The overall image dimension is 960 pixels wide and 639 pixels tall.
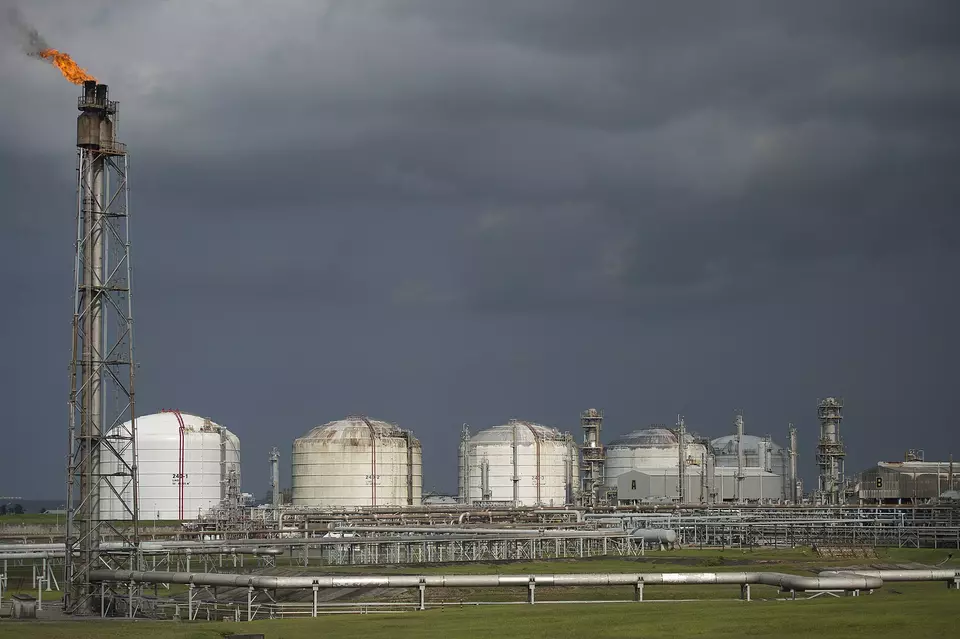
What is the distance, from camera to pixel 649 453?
429 ft

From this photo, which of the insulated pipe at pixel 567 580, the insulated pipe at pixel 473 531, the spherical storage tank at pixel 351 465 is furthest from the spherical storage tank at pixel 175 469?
the insulated pipe at pixel 567 580

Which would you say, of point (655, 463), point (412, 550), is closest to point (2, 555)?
point (412, 550)

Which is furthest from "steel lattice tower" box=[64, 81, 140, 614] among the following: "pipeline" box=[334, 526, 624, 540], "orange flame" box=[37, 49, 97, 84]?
"pipeline" box=[334, 526, 624, 540]

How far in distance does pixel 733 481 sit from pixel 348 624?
102m

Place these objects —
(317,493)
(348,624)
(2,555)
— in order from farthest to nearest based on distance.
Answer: (317,493) < (2,555) < (348,624)

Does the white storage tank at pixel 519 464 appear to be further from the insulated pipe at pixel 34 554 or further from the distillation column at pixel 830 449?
the insulated pipe at pixel 34 554

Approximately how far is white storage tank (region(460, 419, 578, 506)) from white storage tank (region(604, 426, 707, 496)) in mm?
8482

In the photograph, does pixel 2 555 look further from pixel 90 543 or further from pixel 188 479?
pixel 188 479

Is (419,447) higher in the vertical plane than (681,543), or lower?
higher

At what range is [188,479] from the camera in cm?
10738

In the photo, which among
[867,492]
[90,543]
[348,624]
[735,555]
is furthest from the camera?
[867,492]

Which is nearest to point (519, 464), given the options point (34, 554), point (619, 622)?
point (34, 554)

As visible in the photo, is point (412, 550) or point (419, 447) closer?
point (412, 550)

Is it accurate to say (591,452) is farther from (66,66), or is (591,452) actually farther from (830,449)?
(66,66)
